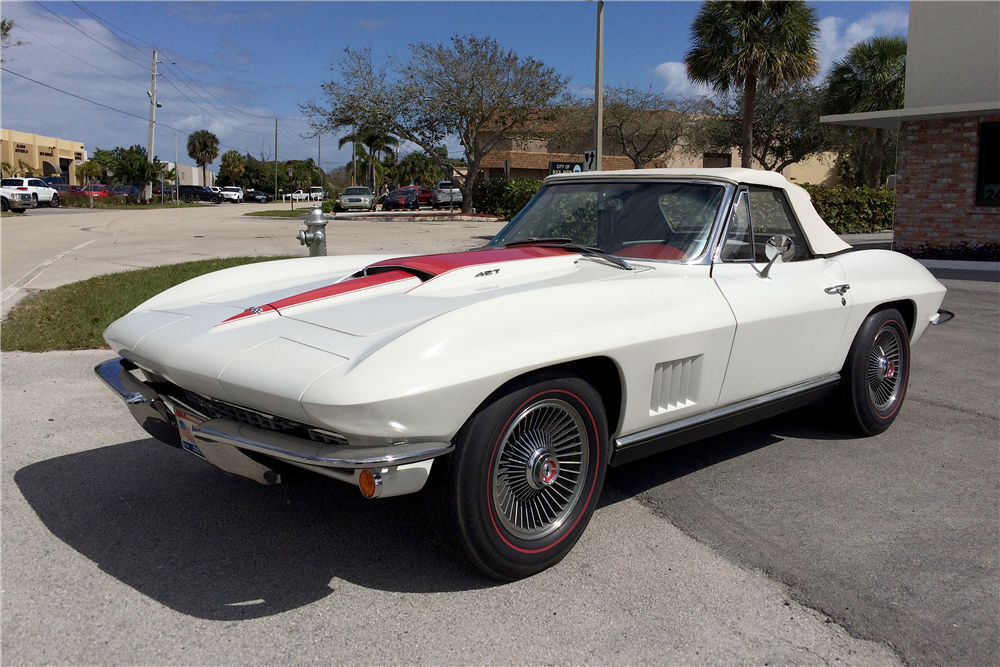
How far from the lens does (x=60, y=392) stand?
534 centimetres

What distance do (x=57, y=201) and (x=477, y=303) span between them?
152ft

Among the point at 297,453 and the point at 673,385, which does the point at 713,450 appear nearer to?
the point at 673,385

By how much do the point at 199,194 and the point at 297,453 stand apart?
66862mm

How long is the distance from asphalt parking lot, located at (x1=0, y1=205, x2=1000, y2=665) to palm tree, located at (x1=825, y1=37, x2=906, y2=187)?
28.3 metres

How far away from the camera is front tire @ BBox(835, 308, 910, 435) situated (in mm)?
4414

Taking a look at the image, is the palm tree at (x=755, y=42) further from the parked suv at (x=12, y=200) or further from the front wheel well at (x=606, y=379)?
the parked suv at (x=12, y=200)

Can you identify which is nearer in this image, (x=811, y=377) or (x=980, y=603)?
(x=980, y=603)

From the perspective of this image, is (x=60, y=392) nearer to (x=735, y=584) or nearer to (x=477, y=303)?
(x=477, y=303)

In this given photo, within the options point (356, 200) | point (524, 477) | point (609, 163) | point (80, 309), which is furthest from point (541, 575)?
point (609, 163)

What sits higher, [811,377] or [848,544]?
[811,377]

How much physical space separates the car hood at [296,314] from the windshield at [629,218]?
0.29 metres

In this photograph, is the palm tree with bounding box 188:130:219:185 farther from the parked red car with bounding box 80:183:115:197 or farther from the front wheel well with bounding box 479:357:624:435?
the front wheel well with bounding box 479:357:624:435

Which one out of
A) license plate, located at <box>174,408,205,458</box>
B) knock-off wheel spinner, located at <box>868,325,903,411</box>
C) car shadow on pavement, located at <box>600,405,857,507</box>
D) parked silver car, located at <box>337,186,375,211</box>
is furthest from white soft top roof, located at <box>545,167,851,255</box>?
parked silver car, located at <box>337,186,375,211</box>

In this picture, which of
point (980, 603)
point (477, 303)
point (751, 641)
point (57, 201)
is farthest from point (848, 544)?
point (57, 201)
